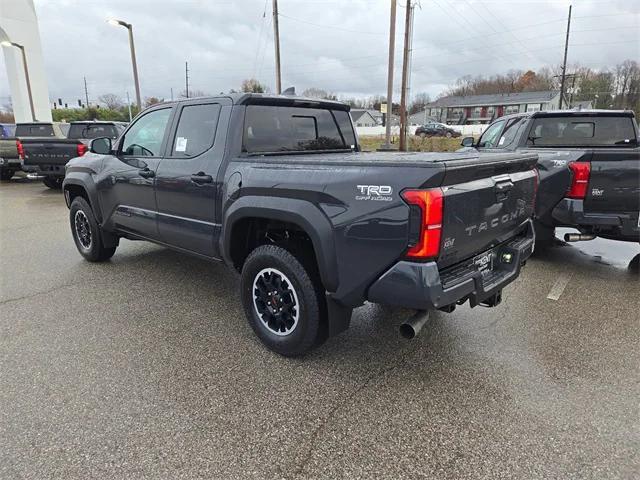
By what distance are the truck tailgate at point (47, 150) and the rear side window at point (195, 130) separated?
8.59 metres

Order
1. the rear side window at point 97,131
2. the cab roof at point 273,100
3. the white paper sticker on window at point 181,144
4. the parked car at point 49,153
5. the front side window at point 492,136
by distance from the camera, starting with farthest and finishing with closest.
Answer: the rear side window at point 97,131 < the parked car at point 49,153 < the front side window at point 492,136 < the white paper sticker on window at point 181,144 < the cab roof at point 273,100

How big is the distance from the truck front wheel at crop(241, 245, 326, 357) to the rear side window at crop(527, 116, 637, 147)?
4479 millimetres

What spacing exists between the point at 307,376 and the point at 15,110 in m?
34.8

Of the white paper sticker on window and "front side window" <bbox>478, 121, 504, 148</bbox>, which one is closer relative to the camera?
the white paper sticker on window

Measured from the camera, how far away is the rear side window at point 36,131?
14273 mm

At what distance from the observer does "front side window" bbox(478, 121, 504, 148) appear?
693 centimetres

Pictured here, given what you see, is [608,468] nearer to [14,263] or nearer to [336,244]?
[336,244]

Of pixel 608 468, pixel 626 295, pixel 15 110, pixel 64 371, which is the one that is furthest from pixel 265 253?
pixel 15 110

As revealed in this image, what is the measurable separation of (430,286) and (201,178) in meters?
2.15

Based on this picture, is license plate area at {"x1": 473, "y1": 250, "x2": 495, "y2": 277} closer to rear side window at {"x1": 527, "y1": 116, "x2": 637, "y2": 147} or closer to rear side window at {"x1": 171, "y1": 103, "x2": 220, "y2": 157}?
rear side window at {"x1": 171, "y1": 103, "x2": 220, "y2": 157}

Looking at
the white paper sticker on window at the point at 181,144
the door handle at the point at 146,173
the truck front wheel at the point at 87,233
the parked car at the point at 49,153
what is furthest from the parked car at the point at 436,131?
the white paper sticker on window at the point at 181,144

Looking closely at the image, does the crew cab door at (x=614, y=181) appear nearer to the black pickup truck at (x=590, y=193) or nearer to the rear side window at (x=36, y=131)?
the black pickup truck at (x=590, y=193)

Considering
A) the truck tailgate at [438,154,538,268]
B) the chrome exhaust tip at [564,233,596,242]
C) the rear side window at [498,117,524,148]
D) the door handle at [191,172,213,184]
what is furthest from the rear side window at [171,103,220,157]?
the rear side window at [498,117,524,148]

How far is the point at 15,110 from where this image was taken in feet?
96.4
